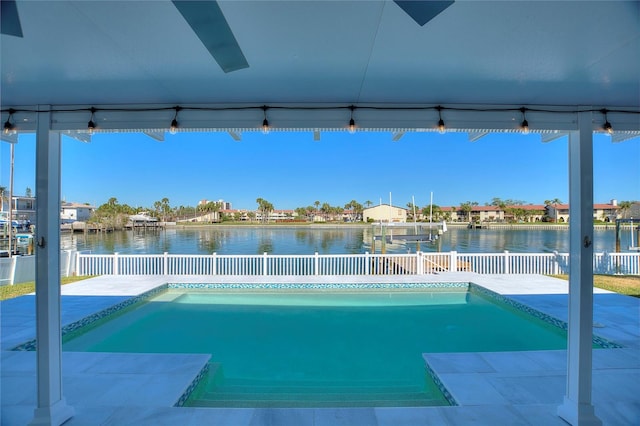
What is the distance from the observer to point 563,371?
3.04m

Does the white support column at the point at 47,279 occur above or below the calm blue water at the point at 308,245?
above

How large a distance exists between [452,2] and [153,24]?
4.48ft

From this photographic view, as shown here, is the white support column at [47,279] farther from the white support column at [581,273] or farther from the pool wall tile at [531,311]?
the pool wall tile at [531,311]

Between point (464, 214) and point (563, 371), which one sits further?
point (464, 214)

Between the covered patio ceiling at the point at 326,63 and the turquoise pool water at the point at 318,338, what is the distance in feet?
8.81

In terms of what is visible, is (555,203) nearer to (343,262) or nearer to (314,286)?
(343,262)

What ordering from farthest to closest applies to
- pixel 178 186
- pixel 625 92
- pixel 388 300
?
pixel 178 186 < pixel 388 300 < pixel 625 92

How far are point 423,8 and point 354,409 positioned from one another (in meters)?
2.85

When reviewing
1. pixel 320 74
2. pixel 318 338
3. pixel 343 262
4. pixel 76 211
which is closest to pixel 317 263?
pixel 343 262

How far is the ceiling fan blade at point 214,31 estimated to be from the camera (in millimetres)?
1251

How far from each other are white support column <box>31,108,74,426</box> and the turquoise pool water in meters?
1.14

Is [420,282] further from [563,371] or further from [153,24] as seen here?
[153,24]

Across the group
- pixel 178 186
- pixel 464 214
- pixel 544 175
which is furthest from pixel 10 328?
pixel 464 214

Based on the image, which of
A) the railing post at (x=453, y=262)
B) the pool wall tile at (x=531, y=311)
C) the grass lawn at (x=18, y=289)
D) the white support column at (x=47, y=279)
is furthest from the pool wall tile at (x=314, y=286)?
the white support column at (x=47, y=279)
